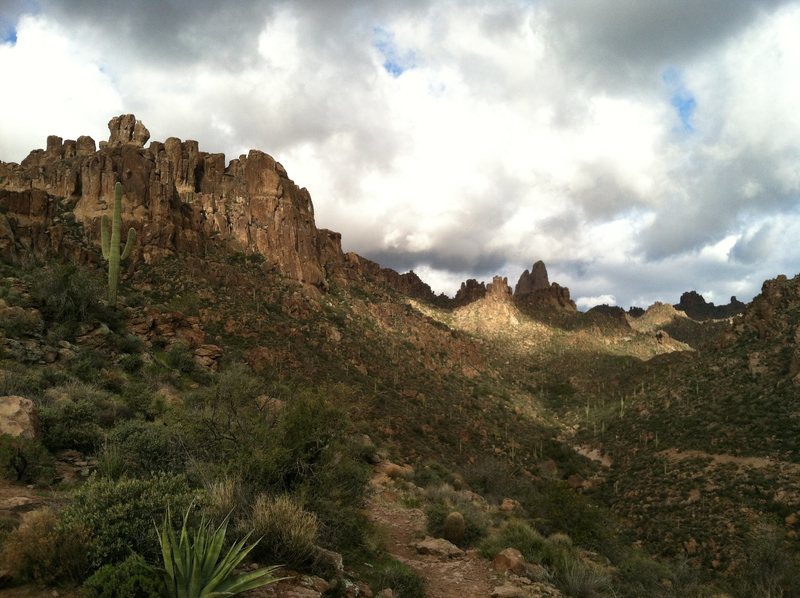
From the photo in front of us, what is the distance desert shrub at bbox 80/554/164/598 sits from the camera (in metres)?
3.96

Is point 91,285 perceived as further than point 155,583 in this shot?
Yes

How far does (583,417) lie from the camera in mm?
66875

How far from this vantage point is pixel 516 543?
35.0 ft

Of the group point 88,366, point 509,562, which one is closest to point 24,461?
point 88,366

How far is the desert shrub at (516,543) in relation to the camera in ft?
33.0

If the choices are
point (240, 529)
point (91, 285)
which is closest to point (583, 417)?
point (91, 285)

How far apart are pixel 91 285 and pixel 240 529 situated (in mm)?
19787

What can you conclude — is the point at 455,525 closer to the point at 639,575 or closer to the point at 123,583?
the point at 639,575

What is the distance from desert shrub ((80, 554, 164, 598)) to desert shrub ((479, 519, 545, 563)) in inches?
310

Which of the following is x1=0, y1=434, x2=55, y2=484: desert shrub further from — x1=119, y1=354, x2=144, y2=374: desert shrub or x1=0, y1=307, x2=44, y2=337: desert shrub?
x1=119, y1=354, x2=144, y2=374: desert shrub

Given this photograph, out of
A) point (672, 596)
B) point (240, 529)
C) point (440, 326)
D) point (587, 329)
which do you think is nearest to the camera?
point (240, 529)

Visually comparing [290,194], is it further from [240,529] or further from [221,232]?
[240,529]

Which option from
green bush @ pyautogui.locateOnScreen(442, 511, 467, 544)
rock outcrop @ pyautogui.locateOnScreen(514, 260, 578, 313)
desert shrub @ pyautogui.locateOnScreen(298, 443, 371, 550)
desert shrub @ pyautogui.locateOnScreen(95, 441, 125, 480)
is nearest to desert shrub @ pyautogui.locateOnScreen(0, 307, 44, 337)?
desert shrub @ pyautogui.locateOnScreen(95, 441, 125, 480)

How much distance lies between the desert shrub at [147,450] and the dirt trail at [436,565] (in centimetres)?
483
